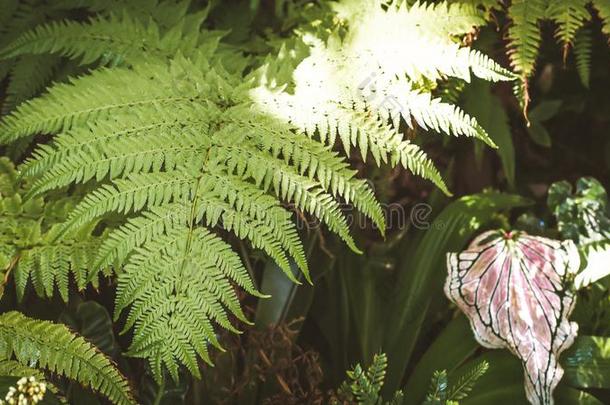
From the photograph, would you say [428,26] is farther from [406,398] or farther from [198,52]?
[406,398]

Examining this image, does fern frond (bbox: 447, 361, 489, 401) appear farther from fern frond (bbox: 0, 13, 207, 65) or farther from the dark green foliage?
fern frond (bbox: 0, 13, 207, 65)

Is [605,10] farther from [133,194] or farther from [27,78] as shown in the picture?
[27,78]

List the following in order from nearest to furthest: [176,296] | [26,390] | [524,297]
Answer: [26,390], [176,296], [524,297]

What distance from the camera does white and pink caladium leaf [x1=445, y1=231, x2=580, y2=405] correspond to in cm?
114

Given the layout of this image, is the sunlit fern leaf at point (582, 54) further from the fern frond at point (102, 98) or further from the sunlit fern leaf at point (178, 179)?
the fern frond at point (102, 98)

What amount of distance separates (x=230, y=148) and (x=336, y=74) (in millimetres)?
239

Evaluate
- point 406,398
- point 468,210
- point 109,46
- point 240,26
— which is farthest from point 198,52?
point 406,398

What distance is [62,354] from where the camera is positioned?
1.01 m

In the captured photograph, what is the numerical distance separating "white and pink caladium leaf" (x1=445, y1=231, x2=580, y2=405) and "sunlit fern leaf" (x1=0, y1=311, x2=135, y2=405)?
621 millimetres

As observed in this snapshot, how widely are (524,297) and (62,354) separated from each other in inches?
31.8

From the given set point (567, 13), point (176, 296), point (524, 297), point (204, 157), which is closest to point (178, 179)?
point (204, 157)

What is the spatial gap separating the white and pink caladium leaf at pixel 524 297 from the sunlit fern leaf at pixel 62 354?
0.62 metres

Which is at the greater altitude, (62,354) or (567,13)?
(567,13)

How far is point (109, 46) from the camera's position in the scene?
4.27 ft
